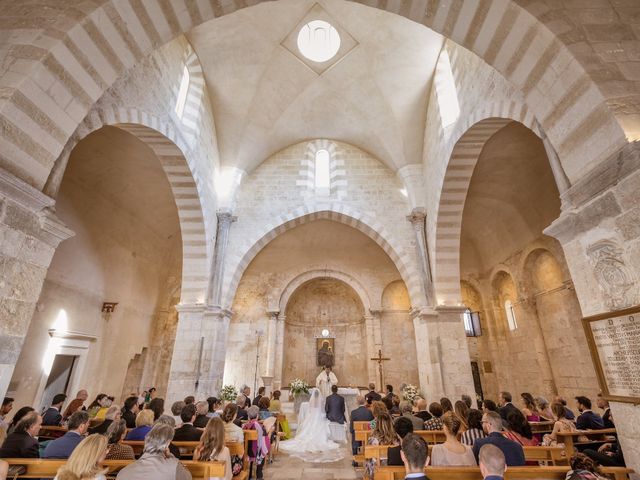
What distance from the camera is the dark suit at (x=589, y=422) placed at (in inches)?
177

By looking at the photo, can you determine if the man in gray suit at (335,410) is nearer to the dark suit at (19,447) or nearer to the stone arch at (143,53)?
the dark suit at (19,447)

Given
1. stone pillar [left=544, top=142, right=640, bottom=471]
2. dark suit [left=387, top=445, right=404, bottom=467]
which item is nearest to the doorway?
dark suit [left=387, top=445, right=404, bottom=467]

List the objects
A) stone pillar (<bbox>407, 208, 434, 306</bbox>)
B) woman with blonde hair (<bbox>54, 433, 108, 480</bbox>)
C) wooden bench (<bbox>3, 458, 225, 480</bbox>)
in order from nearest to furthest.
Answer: woman with blonde hair (<bbox>54, 433, 108, 480</bbox>) → wooden bench (<bbox>3, 458, 225, 480</bbox>) → stone pillar (<bbox>407, 208, 434, 306</bbox>)

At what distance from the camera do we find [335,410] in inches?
304

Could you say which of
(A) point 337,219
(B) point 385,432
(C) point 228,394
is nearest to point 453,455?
(B) point 385,432

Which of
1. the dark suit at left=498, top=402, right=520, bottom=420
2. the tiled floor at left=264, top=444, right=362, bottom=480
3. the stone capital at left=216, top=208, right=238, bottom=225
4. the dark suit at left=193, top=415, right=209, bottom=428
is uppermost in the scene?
the stone capital at left=216, top=208, right=238, bottom=225

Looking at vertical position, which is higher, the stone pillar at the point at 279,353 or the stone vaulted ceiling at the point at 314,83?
the stone vaulted ceiling at the point at 314,83

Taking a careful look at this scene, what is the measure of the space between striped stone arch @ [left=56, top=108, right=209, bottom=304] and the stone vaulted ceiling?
272 centimetres

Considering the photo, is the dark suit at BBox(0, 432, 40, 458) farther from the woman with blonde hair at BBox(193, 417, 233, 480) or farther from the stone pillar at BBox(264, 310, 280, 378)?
the stone pillar at BBox(264, 310, 280, 378)

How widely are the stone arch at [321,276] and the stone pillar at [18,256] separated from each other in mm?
10662

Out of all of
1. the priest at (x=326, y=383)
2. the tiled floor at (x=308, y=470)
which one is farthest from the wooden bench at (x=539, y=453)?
the priest at (x=326, y=383)

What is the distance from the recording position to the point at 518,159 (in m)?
9.52

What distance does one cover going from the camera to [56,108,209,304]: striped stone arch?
22.0 feet

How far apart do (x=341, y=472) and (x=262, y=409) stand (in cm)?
190
